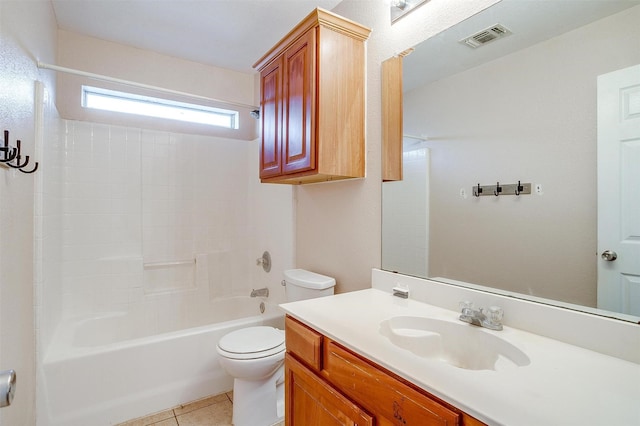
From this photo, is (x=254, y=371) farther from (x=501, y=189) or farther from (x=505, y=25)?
(x=505, y=25)

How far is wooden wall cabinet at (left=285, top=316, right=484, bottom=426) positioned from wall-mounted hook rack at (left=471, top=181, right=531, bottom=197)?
2.55 ft

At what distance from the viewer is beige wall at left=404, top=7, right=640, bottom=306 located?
948 millimetres

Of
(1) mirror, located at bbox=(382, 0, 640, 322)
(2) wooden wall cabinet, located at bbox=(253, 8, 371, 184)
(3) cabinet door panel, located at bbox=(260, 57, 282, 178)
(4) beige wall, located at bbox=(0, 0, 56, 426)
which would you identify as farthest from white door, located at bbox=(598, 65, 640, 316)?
(4) beige wall, located at bbox=(0, 0, 56, 426)

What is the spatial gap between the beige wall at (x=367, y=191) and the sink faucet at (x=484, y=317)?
23.0 inches

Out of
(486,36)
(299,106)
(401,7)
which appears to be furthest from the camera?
(299,106)

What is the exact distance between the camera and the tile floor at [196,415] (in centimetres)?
181

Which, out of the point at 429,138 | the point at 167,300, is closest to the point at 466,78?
the point at 429,138

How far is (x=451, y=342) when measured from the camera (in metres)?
1.09

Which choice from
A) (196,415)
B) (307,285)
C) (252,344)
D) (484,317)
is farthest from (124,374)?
(484,317)

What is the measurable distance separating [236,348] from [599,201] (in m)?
1.69

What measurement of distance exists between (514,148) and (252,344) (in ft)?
5.19

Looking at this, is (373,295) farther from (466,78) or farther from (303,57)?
(303,57)

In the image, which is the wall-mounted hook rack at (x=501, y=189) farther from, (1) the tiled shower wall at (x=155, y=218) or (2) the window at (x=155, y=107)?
(2) the window at (x=155, y=107)

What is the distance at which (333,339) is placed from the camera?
1025 millimetres
